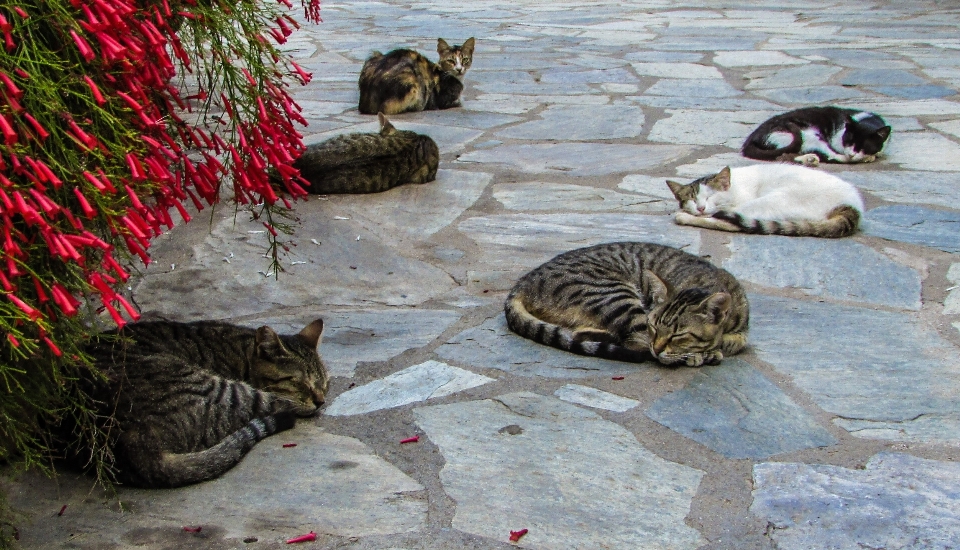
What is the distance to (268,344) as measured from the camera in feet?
11.9

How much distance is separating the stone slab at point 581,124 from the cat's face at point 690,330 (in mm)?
3717

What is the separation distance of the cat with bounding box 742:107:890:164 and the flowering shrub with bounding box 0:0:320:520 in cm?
503

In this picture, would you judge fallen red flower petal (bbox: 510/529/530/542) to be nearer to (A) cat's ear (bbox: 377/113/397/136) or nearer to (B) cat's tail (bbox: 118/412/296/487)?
(B) cat's tail (bbox: 118/412/296/487)

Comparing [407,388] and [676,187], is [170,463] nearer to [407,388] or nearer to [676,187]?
[407,388]

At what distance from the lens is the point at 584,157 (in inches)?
278

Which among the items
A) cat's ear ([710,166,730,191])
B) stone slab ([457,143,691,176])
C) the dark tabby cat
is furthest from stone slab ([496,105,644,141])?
the dark tabby cat

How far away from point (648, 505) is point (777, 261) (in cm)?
258

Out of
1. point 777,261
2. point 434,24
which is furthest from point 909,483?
point 434,24

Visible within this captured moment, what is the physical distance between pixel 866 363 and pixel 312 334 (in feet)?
7.39

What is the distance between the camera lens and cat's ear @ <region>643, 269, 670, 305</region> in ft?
14.8

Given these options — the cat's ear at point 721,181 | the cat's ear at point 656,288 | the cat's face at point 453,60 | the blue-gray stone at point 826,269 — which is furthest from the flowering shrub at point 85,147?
the cat's face at point 453,60

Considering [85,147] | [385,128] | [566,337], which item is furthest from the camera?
[385,128]

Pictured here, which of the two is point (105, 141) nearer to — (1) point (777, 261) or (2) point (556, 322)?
(2) point (556, 322)

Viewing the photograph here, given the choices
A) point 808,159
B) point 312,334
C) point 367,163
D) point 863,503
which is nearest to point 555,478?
point 863,503
